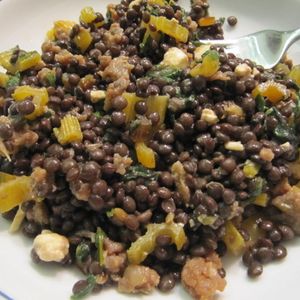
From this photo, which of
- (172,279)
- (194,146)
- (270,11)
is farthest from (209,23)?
(172,279)

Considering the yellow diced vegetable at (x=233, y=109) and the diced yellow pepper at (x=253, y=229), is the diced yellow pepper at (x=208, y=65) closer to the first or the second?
the yellow diced vegetable at (x=233, y=109)

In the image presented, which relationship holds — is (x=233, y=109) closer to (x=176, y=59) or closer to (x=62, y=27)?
(x=176, y=59)

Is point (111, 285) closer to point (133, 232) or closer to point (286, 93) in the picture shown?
point (133, 232)

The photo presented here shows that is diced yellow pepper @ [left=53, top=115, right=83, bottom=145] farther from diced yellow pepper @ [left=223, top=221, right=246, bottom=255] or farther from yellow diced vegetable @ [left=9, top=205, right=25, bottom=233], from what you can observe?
diced yellow pepper @ [left=223, top=221, right=246, bottom=255]

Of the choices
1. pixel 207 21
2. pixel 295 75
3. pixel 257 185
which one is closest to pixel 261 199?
pixel 257 185

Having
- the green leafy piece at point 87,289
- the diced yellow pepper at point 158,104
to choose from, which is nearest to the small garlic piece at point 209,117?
the diced yellow pepper at point 158,104
